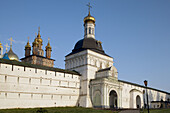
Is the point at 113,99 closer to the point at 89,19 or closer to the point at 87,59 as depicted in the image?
the point at 87,59

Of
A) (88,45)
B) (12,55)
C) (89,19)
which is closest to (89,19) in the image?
(89,19)

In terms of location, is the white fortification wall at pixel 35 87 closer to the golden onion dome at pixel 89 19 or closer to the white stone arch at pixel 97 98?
the white stone arch at pixel 97 98

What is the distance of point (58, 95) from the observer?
34.3m

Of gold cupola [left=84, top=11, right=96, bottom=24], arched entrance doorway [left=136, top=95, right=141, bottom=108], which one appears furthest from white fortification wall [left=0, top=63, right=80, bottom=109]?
arched entrance doorway [left=136, top=95, right=141, bottom=108]

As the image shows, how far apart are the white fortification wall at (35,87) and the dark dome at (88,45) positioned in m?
7.07

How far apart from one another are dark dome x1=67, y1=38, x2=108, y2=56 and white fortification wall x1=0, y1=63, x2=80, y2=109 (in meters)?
7.07

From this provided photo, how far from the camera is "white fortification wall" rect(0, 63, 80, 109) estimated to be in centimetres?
2820

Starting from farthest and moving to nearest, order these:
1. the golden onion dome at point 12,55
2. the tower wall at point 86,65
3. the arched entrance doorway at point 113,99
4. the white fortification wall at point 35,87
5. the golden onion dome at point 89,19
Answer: the golden onion dome at point 12,55, the golden onion dome at point 89,19, the arched entrance doorway at point 113,99, the tower wall at point 86,65, the white fortification wall at point 35,87

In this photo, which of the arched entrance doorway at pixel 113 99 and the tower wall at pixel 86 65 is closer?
the tower wall at pixel 86 65

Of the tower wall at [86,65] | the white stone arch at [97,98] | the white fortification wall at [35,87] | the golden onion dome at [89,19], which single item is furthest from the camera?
the golden onion dome at [89,19]

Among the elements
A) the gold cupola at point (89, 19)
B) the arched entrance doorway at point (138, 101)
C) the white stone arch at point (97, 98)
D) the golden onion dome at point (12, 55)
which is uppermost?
the gold cupola at point (89, 19)

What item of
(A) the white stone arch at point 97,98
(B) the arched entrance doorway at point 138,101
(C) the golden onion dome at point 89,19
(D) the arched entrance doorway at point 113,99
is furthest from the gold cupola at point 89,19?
(B) the arched entrance doorway at point 138,101

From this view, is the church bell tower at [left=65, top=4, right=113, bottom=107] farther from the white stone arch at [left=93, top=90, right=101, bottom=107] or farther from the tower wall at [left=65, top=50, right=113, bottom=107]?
the white stone arch at [left=93, top=90, right=101, bottom=107]

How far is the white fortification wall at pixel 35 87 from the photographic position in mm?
28203
